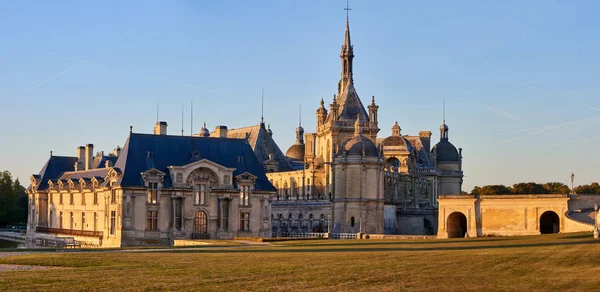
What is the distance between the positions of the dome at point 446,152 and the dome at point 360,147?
4004cm

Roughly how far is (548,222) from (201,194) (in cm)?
3213

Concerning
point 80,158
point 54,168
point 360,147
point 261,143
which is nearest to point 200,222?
point 360,147

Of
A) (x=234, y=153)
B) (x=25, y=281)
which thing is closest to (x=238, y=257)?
(x=25, y=281)

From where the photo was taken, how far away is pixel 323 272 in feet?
108

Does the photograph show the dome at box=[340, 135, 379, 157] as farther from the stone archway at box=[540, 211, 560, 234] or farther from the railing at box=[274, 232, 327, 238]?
the stone archway at box=[540, 211, 560, 234]

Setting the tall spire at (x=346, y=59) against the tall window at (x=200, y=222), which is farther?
the tall spire at (x=346, y=59)

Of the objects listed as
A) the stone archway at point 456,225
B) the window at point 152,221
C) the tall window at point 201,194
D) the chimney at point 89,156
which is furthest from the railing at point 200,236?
the chimney at point 89,156

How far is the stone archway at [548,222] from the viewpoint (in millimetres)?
86875

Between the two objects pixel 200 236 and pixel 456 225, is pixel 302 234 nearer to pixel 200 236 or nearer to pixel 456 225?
pixel 200 236

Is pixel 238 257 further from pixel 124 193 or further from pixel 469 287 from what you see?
pixel 124 193

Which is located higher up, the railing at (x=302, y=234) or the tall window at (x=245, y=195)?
the tall window at (x=245, y=195)

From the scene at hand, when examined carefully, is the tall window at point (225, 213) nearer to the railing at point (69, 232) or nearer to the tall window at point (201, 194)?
the tall window at point (201, 194)

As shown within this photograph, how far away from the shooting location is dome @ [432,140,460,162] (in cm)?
13750

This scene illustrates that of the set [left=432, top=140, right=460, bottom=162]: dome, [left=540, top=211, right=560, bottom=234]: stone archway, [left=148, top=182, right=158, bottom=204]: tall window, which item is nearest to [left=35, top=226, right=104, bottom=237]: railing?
[left=148, top=182, right=158, bottom=204]: tall window
